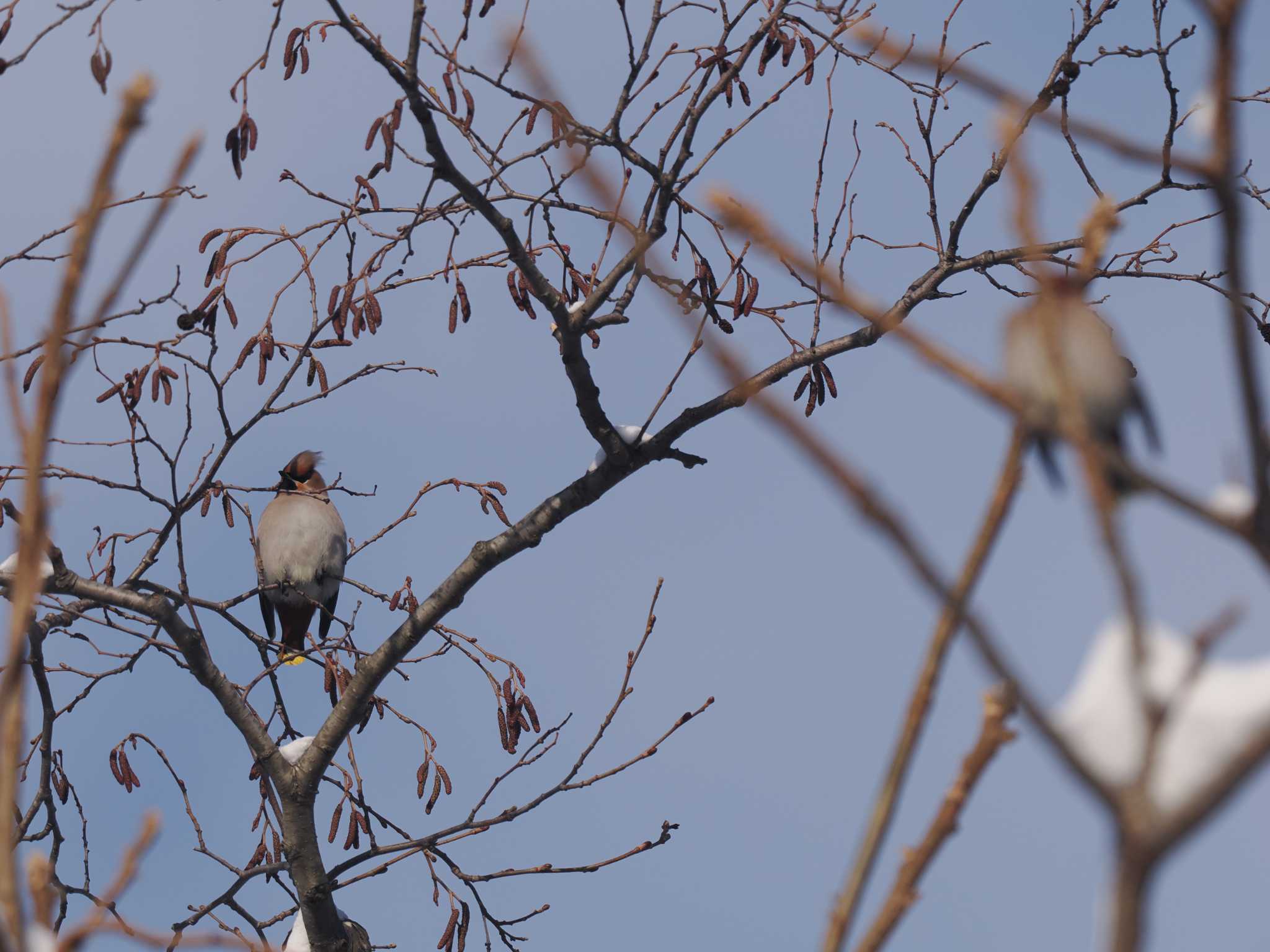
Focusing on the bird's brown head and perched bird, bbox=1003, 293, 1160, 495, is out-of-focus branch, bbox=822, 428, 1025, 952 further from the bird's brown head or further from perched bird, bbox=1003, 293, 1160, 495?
the bird's brown head

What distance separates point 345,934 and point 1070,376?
12.4ft

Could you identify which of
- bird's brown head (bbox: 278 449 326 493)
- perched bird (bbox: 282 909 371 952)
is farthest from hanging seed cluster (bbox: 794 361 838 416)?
bird's brown head (bbox: 278 449 326 493)

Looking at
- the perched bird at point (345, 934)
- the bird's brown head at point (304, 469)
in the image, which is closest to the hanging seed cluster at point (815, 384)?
the perched bird at point (345, 934)

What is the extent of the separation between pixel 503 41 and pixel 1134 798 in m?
2.89

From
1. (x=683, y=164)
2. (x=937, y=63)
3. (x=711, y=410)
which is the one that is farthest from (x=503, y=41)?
(x=937, y=63)

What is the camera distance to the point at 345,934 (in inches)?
155

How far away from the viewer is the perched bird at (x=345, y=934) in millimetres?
3879

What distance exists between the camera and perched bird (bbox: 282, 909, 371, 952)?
3879mm

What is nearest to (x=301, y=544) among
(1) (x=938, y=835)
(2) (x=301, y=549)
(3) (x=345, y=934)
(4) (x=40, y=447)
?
(2) (x=301, y=549)

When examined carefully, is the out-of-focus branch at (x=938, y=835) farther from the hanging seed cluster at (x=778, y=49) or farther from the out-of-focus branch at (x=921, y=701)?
the hanging seed cluster at (x=778, y=49)

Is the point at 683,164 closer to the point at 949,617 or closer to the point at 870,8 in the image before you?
the point at 870,8

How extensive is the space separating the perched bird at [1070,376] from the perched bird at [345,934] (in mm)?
3232

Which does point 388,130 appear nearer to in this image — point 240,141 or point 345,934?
point 240,141

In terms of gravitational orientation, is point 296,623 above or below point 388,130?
above
